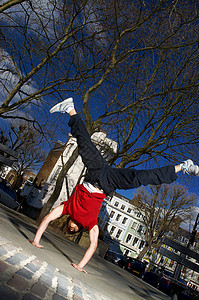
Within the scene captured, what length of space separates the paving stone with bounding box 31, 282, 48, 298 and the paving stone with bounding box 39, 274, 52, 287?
0.25ft

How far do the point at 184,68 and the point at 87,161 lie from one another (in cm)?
922

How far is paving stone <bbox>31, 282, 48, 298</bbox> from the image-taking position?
1.51 m

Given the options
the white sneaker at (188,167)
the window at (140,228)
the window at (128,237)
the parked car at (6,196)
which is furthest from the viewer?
the window at (140,228)

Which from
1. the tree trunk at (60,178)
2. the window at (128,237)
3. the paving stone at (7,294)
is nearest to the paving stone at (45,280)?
the paving stone at (7,294)

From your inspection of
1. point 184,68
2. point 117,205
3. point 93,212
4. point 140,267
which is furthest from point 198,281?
point 93,212

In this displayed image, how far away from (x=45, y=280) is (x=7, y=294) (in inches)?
24.7

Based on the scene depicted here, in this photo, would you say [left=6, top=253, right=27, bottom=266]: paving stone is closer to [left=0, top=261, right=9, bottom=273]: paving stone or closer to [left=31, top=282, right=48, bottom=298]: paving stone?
[left=0, top=261, right=9, bottom=273]: paving stone

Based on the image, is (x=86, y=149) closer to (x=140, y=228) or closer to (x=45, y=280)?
(x=45, y=280)

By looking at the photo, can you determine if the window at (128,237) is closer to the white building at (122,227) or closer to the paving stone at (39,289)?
the white building at (122,227)

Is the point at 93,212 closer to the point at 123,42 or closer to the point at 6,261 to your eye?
the point at 6,261

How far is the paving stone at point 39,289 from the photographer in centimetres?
151

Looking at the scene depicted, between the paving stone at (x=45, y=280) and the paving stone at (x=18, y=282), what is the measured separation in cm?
22

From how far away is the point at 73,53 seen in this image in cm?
914

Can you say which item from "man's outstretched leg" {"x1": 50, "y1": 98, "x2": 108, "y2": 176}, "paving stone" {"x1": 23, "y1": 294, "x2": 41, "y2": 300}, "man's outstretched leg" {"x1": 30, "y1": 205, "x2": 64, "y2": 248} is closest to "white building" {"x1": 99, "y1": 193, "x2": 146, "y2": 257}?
"man's outstretched leg" {"x1": 30, "y1": 205, "x2": 64, "y2": 248}
